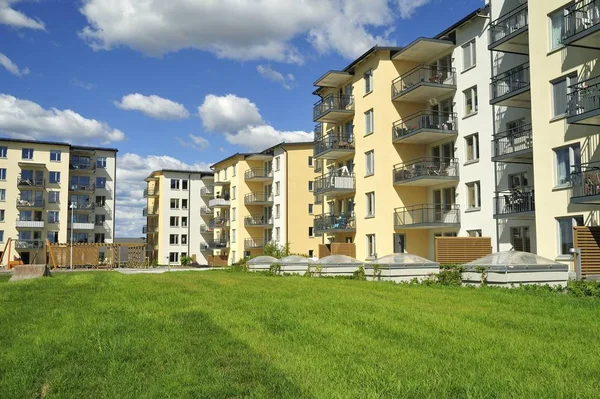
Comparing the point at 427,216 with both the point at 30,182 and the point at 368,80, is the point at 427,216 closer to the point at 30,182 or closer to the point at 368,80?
the point at 368,80

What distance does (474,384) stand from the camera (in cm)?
659

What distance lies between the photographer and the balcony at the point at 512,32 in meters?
29.7

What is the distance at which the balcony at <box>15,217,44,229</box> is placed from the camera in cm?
8006

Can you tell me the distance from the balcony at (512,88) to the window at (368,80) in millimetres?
11749

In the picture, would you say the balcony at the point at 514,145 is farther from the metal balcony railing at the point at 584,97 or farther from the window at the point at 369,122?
the window at the point at 369,122

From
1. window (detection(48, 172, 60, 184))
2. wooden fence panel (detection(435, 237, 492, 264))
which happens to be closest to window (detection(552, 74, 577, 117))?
wooden fence panel (detection(435, 237, 492, 264))

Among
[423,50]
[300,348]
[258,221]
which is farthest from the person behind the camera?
[258,221]

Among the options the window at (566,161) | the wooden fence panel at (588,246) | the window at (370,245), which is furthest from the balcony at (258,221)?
the wooden fence panel at (588,246)

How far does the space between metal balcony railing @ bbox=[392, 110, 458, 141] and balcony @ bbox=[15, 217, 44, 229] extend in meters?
57.9

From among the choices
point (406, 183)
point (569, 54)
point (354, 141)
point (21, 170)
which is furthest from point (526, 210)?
point (21, 170)

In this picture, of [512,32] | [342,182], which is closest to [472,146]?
[512,32]

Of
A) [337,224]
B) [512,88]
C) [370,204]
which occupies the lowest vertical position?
[337,224]

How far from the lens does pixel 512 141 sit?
3028 cm

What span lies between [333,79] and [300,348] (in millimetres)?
40282
